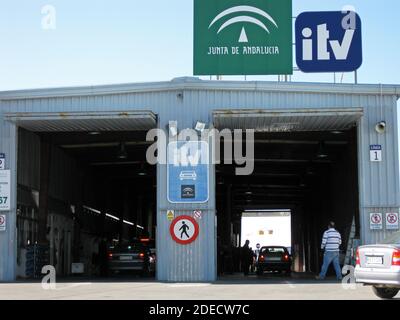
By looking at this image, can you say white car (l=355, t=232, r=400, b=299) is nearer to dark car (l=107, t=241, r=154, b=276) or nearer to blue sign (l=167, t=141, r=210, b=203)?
blue sign (l=167, t=141, r=210, b=203)

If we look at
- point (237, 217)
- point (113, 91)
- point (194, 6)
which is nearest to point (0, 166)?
point (113, 91)

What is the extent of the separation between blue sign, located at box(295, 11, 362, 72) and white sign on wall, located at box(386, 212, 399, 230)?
15.3ft

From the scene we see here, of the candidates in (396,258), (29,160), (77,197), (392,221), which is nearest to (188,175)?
(392,221)

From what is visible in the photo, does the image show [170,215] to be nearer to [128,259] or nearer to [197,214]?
[197,214]

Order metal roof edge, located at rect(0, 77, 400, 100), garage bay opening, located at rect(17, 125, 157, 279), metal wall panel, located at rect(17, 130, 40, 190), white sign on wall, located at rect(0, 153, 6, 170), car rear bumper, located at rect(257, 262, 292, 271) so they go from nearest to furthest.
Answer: metal roof edge, located at rect(0, 77, 400, 100) → white sign on wall, located at rect(0, 153, 6, 170) → metal wall panel, located at rect(17, 130, 40, 190) → garage bay opening, located at rect(17, 125, 157, 279) → car rear bumper, located at rect(257, 262, 292, 271)

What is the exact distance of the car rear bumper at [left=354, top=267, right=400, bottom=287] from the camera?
Answer: 1311 centimetres

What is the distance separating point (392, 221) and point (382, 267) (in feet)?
22.6

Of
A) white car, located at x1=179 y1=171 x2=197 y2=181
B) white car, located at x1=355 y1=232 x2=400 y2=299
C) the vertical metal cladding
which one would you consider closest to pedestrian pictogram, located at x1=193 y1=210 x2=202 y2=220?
white car, located at x1=179 y1=171 x2=197 y2=181

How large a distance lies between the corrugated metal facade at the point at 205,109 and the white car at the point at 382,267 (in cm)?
605

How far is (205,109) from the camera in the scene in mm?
20547

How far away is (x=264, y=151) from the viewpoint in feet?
101

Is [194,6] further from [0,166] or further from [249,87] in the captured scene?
[0,166]

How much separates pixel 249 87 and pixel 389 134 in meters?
4.12

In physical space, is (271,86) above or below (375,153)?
above
